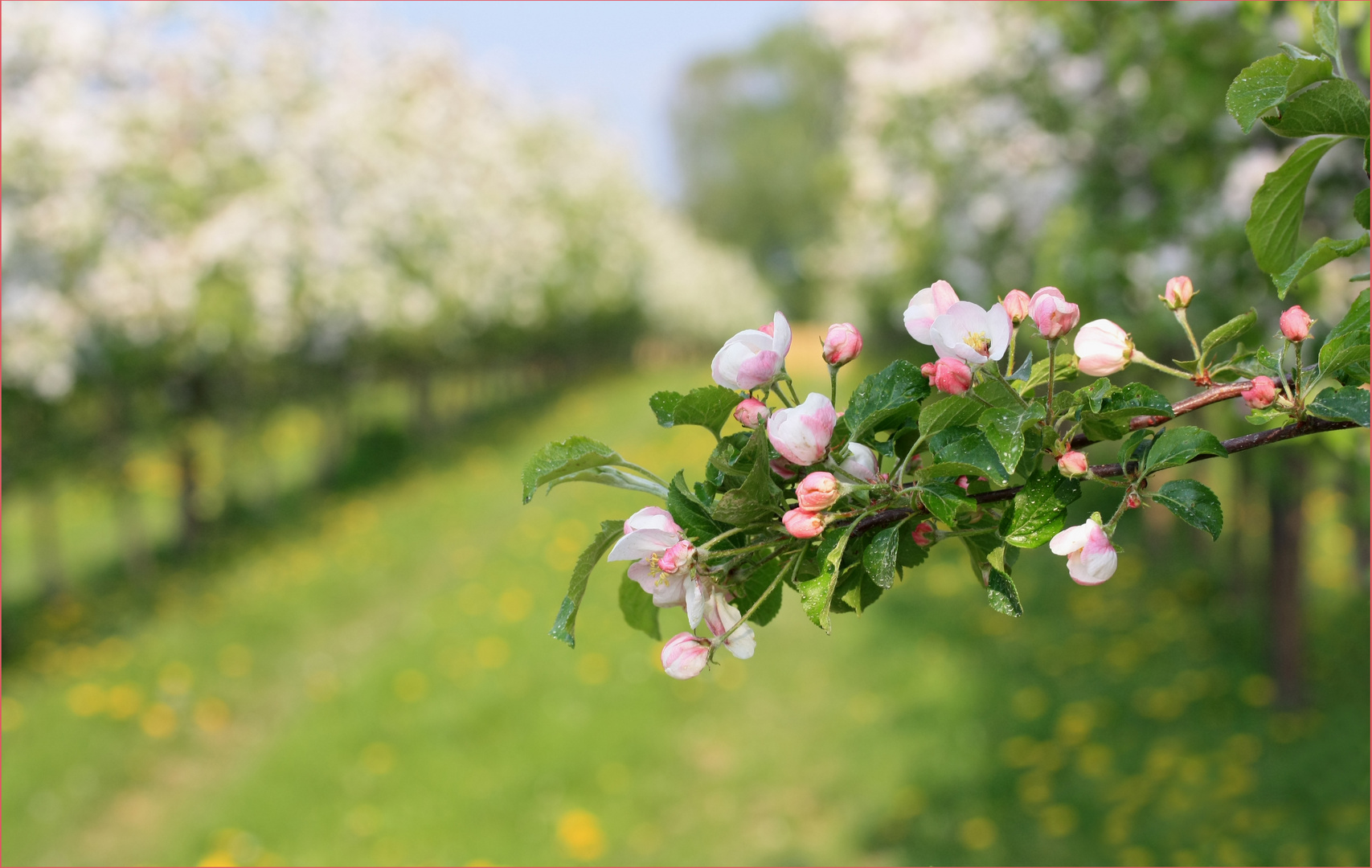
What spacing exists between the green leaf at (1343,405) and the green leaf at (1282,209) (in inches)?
14.7

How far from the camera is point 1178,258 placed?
5910 mm

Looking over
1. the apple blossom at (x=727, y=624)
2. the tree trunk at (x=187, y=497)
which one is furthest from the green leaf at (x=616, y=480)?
the tree trunk at (x=187, y=497)

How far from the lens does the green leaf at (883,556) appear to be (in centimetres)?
124

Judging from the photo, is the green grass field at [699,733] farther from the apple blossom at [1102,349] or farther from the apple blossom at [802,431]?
the apple blossom at [802,431]

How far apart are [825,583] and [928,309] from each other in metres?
0.36

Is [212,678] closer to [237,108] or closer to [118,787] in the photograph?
[118,787]

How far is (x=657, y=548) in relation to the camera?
52.4 inches

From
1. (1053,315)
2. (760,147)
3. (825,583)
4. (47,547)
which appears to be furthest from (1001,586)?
(760,147)

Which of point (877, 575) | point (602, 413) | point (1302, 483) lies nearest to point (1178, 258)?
point (1302, 483)

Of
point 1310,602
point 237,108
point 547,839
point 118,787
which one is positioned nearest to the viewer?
point 547,839

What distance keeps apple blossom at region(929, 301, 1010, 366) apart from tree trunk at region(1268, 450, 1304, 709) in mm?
7334

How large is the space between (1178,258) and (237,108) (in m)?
12.4

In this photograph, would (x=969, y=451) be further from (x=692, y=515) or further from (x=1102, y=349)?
(x=692, y=515)

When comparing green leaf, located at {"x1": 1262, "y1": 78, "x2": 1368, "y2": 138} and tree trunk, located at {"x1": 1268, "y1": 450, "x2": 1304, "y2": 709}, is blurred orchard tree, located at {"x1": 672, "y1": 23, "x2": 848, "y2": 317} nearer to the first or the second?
tree trunk, located at {"x1": 1268, "y1": 450, "x2": 1304, "y2": 709}
